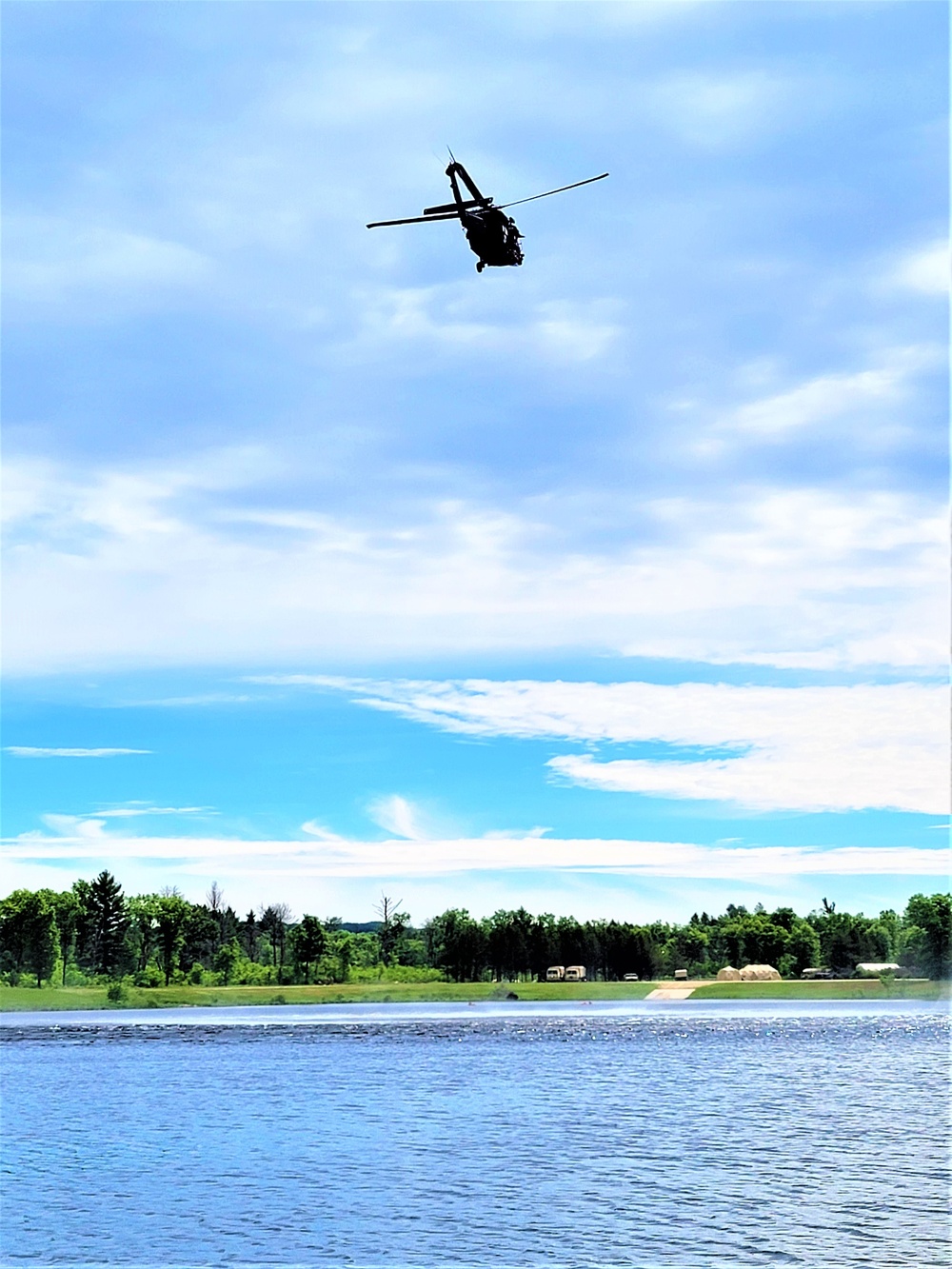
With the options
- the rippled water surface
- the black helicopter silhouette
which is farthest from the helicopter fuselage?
the rippled water surface

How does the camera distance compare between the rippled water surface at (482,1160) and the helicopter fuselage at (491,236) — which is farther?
the rippled water surface at (482,1160)

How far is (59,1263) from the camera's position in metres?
35.5

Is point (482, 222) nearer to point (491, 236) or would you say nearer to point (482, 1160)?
point (491, 236)

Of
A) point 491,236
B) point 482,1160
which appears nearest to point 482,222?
point 491,236

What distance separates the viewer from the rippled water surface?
36.6m

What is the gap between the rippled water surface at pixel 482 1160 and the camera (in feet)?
120

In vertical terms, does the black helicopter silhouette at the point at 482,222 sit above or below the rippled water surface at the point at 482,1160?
above

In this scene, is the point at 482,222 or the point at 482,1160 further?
the point at 482,1160

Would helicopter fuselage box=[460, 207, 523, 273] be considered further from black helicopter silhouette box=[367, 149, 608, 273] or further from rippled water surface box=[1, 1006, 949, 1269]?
rippled water surface box=[1, 1006, 949, 1269]

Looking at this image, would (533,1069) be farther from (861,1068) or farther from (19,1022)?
(19,1022)

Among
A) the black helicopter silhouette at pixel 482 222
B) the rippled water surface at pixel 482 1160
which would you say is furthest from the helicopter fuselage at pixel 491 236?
the rippled water surface at pixel 482 1160

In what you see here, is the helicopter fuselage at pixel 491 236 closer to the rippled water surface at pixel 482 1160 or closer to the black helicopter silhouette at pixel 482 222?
the black helicopter silhouette at pixel 482 222

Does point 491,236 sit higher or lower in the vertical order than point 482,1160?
higher

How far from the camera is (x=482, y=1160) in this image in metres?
51.5
